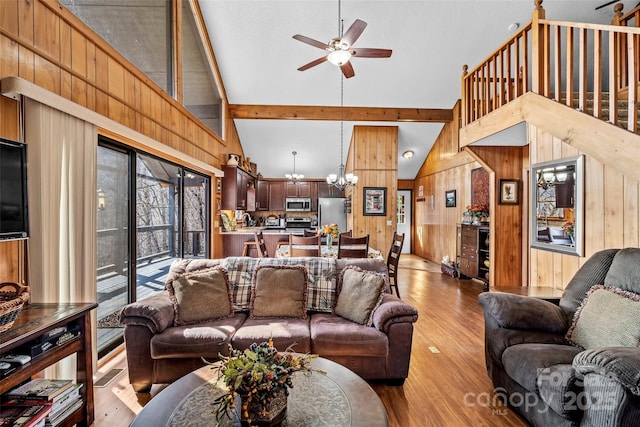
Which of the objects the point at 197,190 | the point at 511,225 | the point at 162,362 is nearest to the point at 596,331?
the point at 162,362

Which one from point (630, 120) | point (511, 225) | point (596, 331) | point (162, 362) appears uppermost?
point (630, 120)

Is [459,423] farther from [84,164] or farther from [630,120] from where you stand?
[84,164]

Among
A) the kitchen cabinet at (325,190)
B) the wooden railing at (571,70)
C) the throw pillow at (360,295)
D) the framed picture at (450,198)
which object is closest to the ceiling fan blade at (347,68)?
the wooden railing at (571,70)

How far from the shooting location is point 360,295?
8.33ft

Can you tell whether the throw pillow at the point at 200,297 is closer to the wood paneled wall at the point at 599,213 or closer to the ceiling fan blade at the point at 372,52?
the ceiling fan blade at the point at 372,52

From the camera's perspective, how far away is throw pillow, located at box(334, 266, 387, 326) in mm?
Result: 2453

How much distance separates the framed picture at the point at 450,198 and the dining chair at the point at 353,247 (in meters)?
3.72

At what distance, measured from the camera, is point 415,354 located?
9.41 feet

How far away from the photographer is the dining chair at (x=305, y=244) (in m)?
3.85

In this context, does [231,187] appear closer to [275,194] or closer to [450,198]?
[275,194]

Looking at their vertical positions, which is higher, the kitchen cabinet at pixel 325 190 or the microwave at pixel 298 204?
the kitchen cabinet at pixel 325 190

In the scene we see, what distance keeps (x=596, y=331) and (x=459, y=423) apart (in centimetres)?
106

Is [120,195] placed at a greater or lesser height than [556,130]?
lesser

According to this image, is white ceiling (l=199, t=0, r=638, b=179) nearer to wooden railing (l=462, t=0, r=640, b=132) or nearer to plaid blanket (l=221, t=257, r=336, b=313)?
wooden railing (l=462, t=0, r=640, b=132)
